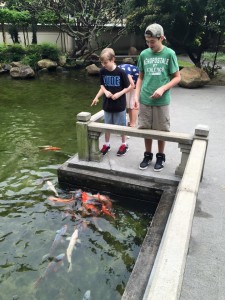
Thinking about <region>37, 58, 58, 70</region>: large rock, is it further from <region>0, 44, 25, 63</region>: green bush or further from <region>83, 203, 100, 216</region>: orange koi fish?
<region>83, 203, 100, 216</region>: orange koi fish

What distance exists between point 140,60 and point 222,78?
1015 cm

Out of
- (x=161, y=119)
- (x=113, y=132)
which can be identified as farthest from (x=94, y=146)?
(x=161, y=119)

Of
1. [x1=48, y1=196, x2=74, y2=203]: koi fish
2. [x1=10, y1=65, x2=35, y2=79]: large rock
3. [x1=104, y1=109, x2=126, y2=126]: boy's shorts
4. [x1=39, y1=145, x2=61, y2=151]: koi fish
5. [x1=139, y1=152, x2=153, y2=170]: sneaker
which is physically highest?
[x1=104, y1=109, x2=126, y2=126]: boy's shorts

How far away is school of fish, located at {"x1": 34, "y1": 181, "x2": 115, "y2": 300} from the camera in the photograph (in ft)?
12.7

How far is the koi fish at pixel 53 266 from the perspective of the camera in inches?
140

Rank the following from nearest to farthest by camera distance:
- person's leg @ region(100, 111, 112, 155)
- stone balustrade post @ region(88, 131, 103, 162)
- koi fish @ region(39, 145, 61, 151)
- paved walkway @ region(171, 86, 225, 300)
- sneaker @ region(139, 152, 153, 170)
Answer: paved walkway @ region(171, 86, 225, 300) < sneaker @ region(139, 152, 153, 170) < stone balustrade post @ region(88, 131, 103, 162) < person's leg @ region(100, 111, 112, 155) < koi fish @ region(39, 145, 61, 151)

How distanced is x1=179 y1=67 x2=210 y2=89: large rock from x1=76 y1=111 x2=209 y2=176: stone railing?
6860mm

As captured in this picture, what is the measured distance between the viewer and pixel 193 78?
1143 cm

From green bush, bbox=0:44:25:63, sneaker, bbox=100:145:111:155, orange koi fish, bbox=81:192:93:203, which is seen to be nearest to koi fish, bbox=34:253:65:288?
orange koi fish, bbox=81:192:93:203

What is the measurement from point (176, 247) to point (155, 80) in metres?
2.55

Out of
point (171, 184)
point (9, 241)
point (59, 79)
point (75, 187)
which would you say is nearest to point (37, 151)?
point (75, 187)

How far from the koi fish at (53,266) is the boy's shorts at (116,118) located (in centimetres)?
236

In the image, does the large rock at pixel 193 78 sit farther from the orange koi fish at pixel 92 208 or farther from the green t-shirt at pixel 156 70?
the orange koi fish at pixel 92 208

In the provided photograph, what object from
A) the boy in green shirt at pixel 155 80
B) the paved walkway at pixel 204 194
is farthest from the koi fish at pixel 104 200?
the boy in green shirt at pixel 155 80
